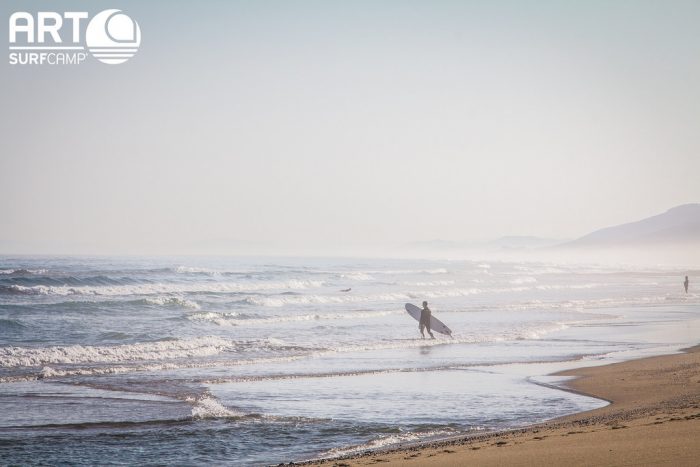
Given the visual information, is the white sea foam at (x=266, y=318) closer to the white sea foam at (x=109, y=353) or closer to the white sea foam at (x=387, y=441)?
the white sea foam at (x=109, y=353)

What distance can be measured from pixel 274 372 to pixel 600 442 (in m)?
10.6

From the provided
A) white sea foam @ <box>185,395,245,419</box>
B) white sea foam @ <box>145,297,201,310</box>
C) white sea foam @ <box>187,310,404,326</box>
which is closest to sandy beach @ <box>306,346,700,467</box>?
white sea foam @ <box>185,395,245,419</box>

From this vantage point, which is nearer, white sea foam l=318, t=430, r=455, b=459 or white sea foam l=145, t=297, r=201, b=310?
white sea foam l=318, t=430, r=455, b=459

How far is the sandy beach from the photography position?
760cm

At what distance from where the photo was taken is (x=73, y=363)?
63.3 ft

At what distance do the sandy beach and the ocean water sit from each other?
3.71 ft

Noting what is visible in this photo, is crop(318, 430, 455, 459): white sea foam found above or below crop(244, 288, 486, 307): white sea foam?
below

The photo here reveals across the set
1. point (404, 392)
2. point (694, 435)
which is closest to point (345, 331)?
point (404, 392)

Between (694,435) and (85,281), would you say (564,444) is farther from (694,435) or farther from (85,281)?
(85,281)

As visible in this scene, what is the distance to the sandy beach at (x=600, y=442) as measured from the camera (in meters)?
7.60

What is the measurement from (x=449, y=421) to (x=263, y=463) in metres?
3.74

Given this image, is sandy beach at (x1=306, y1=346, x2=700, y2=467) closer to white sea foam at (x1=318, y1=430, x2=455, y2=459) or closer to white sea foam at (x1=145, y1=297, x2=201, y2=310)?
white sea foam at (x1=318, y1=430, x2=455, y2=459)

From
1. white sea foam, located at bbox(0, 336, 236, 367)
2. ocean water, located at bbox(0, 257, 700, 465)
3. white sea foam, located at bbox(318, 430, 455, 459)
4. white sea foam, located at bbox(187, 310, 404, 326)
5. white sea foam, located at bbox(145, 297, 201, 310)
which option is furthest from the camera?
white sea foam, located at bbox(145, 297, 201, 310)

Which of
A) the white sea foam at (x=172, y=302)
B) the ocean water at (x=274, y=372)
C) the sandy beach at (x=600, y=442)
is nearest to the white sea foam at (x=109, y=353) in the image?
the ocean water at (x=274, y=372)
